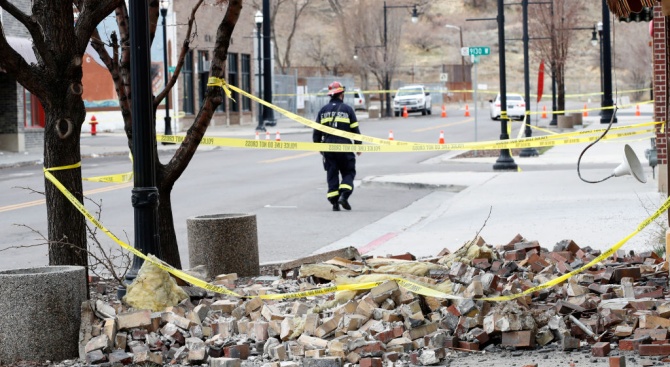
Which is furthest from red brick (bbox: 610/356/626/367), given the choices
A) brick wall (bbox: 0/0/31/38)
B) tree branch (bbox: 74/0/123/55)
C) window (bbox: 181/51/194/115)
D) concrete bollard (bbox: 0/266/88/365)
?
window (bbox: 181/51/194/115)

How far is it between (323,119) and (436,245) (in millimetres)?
4362

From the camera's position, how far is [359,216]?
15547mm

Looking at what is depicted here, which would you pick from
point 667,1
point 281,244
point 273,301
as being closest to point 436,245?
point 281,244

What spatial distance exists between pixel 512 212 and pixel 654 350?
27.3 feet

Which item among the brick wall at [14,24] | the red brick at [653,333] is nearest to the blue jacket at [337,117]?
the red brick at [653,333]

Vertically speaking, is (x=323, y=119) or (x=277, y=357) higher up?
(x=323, y=119)

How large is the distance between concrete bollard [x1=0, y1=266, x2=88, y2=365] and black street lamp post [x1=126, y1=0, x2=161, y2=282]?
1.12 metres

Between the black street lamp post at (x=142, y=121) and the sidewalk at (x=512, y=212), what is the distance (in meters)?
3.36

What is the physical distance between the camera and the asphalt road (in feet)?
42.4

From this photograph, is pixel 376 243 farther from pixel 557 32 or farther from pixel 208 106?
pixel 557 32

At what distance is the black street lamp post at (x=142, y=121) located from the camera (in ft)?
24.4

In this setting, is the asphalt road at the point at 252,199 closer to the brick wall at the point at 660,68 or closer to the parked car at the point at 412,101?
the brick wall at the point at 660,68

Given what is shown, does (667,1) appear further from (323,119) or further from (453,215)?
(323,119)

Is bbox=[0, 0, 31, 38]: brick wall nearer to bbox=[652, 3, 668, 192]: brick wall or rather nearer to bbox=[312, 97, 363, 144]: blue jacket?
bbox=[312, 97, 363, 144]: blue jacket
